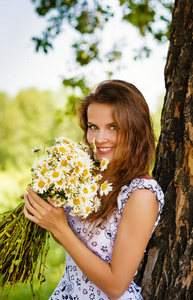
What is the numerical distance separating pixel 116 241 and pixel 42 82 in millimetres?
35620

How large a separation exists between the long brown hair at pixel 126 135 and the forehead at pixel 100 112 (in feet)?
0.08

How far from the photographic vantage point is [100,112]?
7.14 feet

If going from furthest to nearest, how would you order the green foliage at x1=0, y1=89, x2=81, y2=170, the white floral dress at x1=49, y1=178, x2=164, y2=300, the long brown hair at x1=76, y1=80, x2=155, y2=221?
the green foliage at x1=0, y1=89, x2=81, y2=170 → the long brown hair at x1=76, y1=80, x2=155, y2=221 → the white floral dress at x1=49, y1=178, x2=164, y2=300

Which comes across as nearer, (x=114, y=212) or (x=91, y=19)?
(x=114, y=212)

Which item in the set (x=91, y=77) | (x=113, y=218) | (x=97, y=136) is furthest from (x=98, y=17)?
(x=113, y=218)

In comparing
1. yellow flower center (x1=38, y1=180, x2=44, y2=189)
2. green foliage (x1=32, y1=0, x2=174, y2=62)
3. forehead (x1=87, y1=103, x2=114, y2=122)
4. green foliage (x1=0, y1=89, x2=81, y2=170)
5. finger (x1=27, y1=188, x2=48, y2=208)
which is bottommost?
finger (x1=27, y1=188, x2=48, y2=208)

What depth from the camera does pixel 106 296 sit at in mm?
1992

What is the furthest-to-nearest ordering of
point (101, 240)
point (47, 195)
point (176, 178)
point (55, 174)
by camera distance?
1. point (176, 178)
2. point (101, 240)
3. point (47, 195)
4. point (55, 174)

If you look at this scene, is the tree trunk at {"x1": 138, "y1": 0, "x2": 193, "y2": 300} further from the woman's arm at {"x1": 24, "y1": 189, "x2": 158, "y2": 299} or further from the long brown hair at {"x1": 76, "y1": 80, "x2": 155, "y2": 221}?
the woman's arm at {"x1": 24, "y1": 189, "x2": 158, "y2": 299}

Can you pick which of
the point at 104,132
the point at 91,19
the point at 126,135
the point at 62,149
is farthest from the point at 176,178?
the point at 91,19

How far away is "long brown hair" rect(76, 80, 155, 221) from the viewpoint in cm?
211

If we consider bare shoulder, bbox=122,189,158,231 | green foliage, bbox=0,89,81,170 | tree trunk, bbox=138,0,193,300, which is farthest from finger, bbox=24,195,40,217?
green foliage, bbox=0,89,81,170

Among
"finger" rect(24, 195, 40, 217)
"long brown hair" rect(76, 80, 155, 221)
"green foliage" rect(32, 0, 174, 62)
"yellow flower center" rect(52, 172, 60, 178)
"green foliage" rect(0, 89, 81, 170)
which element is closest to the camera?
"yellow flower center" rect(52, 172, 60, 178)

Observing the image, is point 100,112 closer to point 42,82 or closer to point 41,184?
point 41,184
